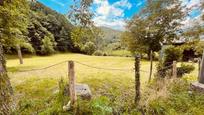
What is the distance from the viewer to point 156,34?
2861 centimetres

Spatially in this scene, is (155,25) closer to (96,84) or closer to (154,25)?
(154,25)

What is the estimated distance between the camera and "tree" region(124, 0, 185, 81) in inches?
1113

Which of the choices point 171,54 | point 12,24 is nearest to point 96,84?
point 171,54

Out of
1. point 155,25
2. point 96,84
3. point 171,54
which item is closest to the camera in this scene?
point 96,84

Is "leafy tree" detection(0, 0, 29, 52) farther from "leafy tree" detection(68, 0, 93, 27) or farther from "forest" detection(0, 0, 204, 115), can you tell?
"leafy tree" detection(68, 0, 93, 27)

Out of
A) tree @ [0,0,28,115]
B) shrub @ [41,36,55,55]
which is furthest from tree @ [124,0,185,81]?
shrub @ [41,36,55,55]

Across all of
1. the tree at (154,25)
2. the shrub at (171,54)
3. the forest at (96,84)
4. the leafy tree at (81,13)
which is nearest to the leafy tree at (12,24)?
the forest at (96,84)

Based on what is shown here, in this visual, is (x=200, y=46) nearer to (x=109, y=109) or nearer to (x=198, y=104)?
(x=198, y=104)

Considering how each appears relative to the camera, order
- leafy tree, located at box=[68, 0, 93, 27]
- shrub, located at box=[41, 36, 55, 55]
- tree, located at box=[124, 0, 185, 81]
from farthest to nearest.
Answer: shrub, located at box=[41, 36, 55, 55] < tree, located at box=[124, 0, 185, 81] < leafy tree, located at box=[68, 0, 93, 27]

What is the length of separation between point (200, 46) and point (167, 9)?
19.7m

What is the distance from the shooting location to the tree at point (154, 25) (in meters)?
28.3

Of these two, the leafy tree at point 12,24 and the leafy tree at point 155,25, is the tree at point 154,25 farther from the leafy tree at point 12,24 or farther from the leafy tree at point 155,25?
the leafy tree at point 12,24

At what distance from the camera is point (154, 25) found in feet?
94.2

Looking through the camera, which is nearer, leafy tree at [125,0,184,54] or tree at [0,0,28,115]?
tree at [0,0,28,115]
